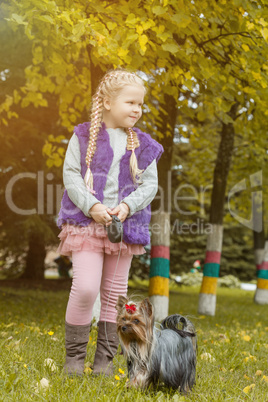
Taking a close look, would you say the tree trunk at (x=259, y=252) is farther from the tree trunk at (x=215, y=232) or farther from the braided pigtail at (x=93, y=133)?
the braided pigtail at (x=93, y=133)

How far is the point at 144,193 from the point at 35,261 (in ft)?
38.4

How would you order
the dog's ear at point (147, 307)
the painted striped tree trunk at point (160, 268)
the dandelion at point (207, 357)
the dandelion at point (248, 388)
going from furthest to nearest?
the painted striped tree trunk at point (160, 268) → the dandelion at point (207, 357) → the dandelion at point (248, 388) → the dog's ear at point (147, 307)

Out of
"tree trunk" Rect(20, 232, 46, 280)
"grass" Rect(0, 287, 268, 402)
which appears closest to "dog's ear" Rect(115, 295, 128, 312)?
"grass" Rect(0, 287, 268, 402)

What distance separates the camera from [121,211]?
297 cm

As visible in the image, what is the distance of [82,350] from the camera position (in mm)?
3137

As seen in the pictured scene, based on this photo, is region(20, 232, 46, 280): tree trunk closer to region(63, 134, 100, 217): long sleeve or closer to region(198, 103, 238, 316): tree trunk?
region(198, 103, 238, 316): tree trunk

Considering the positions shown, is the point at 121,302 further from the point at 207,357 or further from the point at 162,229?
the point at 162,229

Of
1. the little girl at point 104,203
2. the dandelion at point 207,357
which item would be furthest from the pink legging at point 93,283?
the dandelion at point 207,357

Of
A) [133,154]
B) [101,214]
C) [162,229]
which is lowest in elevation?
[162,229]

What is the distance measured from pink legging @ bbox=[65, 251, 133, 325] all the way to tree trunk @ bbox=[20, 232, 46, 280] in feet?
35.2

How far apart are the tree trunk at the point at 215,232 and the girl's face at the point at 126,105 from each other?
18.5 ft

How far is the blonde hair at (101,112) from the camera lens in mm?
3112

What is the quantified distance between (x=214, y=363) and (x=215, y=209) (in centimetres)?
485

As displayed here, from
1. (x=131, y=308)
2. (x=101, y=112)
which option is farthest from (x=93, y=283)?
(x=101, y=112)
